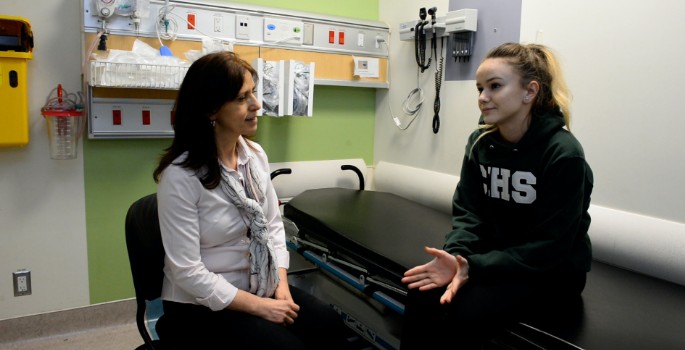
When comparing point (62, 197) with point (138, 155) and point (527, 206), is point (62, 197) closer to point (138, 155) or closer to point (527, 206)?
point (138, 155)

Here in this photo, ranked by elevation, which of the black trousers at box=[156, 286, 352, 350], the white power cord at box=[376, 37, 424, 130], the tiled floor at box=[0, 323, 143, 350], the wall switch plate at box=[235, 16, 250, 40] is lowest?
the tiled floor at box=[0, 323, 143, 350]

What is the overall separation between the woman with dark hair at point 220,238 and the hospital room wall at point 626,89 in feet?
4.50

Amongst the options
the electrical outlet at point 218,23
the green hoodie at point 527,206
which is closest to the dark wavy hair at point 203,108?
the green hoodie at point 527,206

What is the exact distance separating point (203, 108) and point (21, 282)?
5.98ft

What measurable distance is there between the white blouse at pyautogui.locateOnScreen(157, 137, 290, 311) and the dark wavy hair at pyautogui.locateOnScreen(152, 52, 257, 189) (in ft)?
0.13

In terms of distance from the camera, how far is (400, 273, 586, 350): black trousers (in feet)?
5.21

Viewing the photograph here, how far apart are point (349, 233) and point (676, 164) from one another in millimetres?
1332

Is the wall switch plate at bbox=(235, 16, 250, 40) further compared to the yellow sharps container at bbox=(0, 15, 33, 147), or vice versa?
the wall switch plate at bbox=(235, 16, 250, 40)

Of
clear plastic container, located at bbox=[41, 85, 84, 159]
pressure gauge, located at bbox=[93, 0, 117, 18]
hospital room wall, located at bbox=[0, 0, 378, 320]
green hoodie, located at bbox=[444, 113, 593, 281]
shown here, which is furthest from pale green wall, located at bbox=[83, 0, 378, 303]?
green hoodie, located at bbox=[444, 113, 593, 281]

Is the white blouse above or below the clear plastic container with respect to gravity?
below

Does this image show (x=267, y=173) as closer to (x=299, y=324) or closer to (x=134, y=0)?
(x=299, y=324)

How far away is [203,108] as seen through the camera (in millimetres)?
1679

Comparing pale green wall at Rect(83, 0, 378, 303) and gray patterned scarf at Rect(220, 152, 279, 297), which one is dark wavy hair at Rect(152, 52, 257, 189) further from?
pale green wall at Rect(83, 0, 378, 303)

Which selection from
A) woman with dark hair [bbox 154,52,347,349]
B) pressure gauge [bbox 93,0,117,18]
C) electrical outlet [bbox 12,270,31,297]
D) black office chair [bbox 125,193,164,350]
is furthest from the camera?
electrical outlet [bbox 12,270,31,297]
